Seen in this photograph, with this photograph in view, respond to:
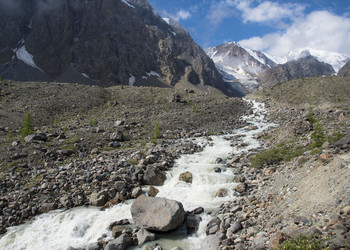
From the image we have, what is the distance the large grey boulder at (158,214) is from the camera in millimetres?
13242

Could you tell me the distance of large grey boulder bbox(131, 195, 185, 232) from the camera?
13.2 metres

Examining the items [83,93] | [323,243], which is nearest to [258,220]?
[323,243]

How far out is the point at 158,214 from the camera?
44.8ft

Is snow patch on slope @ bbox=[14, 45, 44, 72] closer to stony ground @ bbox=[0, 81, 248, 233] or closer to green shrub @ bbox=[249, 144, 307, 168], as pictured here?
stony ground @ bbox=[0, 81, 248, 233]

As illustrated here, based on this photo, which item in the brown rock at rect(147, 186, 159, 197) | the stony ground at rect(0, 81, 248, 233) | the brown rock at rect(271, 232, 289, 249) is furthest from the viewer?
the brown rock at rect(147, 186, 159, 197)

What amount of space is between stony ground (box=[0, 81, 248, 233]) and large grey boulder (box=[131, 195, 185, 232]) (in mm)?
3284

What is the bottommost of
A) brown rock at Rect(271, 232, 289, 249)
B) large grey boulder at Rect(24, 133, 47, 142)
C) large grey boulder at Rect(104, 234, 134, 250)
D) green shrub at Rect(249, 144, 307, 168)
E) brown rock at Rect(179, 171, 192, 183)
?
large grey boulder at Rect(104, 234, 134, 250)

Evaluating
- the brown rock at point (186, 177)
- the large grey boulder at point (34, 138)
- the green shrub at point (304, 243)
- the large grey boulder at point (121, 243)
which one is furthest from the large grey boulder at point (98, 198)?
the large grey boulder at point (34, 138)

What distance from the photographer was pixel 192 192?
58.8 feet

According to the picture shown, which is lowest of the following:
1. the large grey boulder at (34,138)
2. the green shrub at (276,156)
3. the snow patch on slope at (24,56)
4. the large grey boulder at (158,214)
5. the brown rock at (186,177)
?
the large grey boulder at (158,214)

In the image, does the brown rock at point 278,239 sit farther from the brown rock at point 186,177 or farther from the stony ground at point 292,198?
the brown rock at point 186,177

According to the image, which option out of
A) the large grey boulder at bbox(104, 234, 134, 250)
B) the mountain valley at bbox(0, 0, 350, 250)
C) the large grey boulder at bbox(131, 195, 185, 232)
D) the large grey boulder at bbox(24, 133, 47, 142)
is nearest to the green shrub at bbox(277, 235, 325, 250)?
the mountain valley at bbox(0, 0, 350, 250)

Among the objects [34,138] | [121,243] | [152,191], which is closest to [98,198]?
[152,191]

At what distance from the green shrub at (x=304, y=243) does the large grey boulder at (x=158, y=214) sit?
6.09 metres
